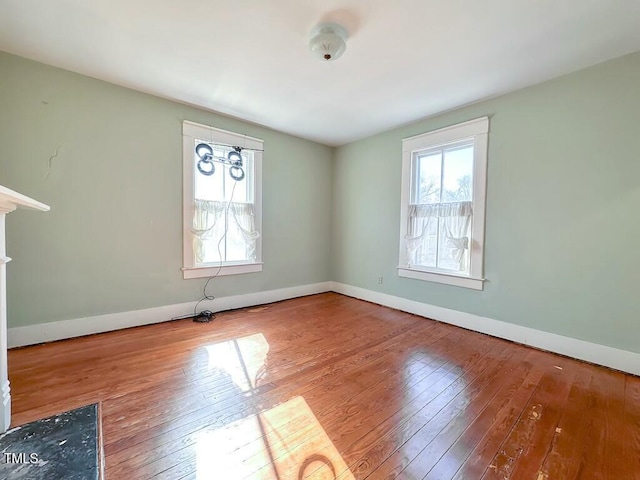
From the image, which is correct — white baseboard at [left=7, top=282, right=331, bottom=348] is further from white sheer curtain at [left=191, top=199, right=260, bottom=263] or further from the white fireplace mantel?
the white fireplace mantel

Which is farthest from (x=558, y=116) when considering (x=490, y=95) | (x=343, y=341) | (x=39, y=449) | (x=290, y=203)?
(x=39, y=449)

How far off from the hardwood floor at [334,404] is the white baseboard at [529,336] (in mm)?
99

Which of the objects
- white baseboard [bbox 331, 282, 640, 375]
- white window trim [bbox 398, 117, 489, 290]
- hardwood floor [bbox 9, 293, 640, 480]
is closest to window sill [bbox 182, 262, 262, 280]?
hardwood floor [bbox 9, 293, 640, 480]

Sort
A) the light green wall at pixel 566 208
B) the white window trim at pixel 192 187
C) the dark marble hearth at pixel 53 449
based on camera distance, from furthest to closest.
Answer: the white window trim at pixel 192 187 < the light green wall at pixel 566 208 < the dark marble hearth at pixel 53 449

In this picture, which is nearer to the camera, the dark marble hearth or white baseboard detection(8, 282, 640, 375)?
the dark marble hearth

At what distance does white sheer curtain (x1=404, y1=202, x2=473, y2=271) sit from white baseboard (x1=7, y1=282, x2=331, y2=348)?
223cm

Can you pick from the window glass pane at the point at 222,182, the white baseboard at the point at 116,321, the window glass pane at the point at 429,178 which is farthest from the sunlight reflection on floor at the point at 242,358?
the window glass pane at the point at 429,178

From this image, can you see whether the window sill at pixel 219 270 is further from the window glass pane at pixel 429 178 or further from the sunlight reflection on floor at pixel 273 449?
the window glass pane at pixel 429 178

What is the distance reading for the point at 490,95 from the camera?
2879 millimetres

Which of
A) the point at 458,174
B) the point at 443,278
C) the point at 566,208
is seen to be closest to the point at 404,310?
the point at 443,278

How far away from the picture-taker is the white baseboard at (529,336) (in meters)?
2.22

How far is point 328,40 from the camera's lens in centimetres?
196

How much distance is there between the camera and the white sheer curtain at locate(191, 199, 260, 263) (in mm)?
3373

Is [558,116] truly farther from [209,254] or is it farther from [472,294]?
[209,254]
